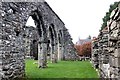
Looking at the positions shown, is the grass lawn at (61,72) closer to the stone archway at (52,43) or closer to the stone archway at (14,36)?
the stone archway at (14,36)

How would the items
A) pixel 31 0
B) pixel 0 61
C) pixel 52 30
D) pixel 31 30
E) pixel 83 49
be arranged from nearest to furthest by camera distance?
pixel 0 61 → pixel 31 0 → pixel 52 30 → pixel 31 30 → pixel 83 49

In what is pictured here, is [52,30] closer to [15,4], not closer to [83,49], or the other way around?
[15,4]

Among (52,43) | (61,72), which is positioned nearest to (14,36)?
(61,72)

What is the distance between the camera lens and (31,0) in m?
12.6

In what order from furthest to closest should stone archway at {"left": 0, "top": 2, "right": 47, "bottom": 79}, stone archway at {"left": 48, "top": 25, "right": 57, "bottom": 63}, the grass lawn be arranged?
stone archway at {"left": 48, "top": 25, "right": 57, "bottom": 63}
the grass lawn
stone archway at {"left": 0, "top": 2, "right": 47, "bottom": 79}

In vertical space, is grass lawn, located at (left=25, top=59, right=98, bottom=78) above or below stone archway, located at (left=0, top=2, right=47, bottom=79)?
below

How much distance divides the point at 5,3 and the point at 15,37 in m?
1.78

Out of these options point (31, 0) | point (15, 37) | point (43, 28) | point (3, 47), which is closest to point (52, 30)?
point (43, 28)

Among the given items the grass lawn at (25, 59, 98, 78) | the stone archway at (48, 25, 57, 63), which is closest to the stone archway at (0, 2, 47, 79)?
the grass lawn at (25, 59, 98, 78)

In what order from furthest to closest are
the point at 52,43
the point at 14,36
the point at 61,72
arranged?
the point at 52,43 < the point at 61,72 < the point at 14,36

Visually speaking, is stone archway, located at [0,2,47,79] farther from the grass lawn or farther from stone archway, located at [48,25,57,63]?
stone archway, located at [48,25,57,63]

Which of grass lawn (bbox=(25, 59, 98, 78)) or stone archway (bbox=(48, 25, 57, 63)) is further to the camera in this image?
stone archway (bbox=(48, 25, 57, 63))

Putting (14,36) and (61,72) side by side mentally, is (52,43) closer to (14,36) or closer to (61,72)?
(61,72)

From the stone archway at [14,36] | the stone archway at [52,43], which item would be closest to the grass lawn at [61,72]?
the stone archway at [14,36]
